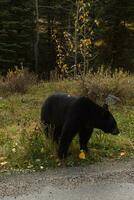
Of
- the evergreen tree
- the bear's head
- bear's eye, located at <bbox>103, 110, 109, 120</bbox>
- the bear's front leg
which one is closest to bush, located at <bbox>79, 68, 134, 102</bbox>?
the bear's head

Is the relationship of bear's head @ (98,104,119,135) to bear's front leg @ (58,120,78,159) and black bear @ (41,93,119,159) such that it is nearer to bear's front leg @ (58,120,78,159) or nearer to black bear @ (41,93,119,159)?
black bear @ (41,93,119,159)

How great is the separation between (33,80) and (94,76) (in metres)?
4.80

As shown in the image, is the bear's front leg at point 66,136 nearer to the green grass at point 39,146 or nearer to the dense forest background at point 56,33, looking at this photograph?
the green grass at point 39,146

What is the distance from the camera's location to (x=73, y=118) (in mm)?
8773

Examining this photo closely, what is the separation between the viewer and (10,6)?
115ft

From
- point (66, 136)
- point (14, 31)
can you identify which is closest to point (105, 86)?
point (66, 136)

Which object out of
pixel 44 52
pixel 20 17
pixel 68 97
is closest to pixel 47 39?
pixel 44 52

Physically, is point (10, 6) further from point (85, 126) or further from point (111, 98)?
point (85, 126)

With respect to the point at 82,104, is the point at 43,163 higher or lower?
lower

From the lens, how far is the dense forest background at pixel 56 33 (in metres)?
31.0

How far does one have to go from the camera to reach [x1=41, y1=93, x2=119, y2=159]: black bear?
8.83 m

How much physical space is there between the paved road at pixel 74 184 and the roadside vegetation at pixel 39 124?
440mm

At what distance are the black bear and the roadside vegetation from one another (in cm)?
25

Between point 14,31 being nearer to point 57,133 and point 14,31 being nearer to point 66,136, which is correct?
point 57,133
